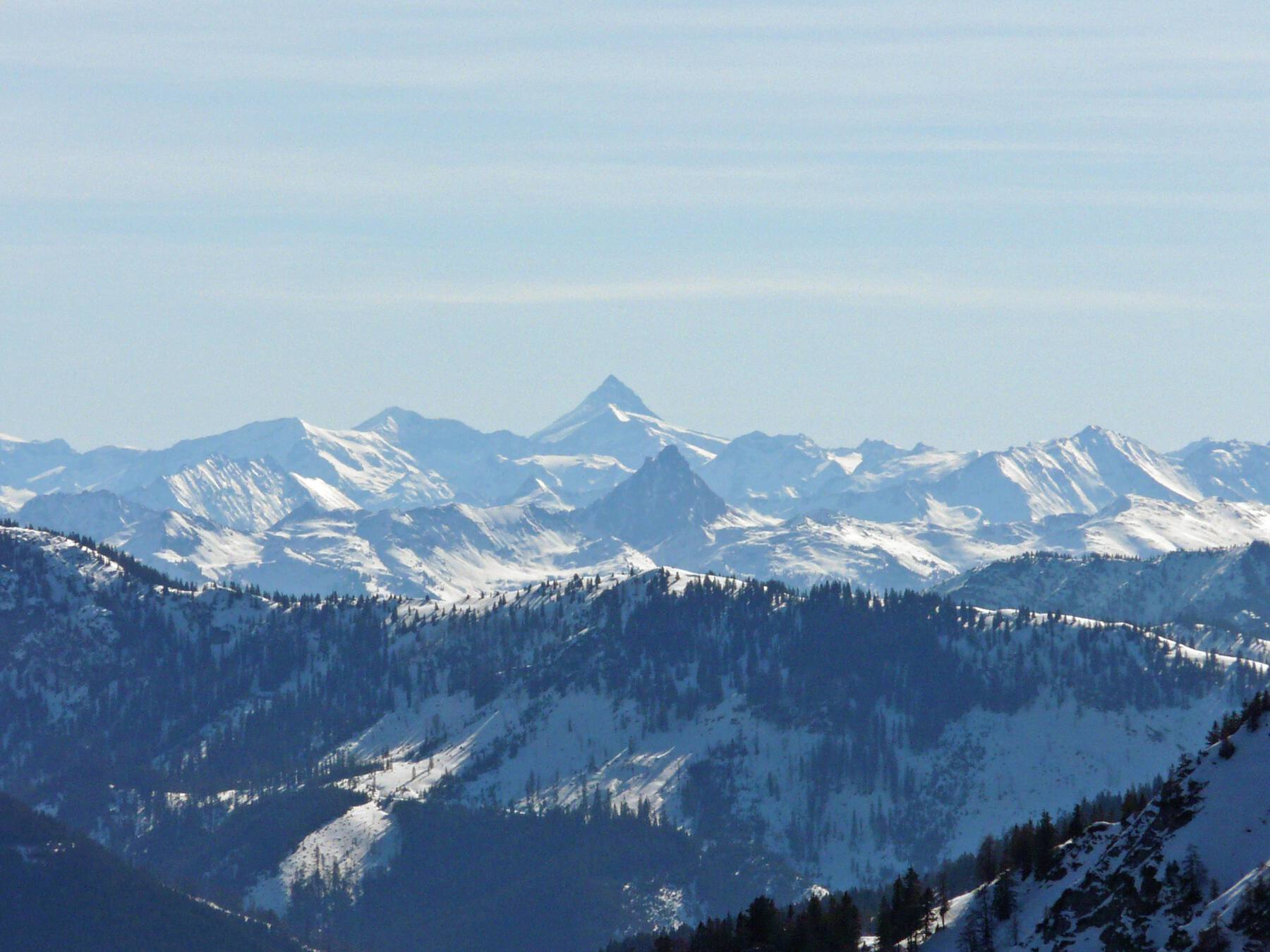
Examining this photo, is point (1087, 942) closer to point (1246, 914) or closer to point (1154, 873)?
point (1154, 873)

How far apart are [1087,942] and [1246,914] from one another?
24461 millimetres

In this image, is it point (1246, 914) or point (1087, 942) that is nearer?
point (1246, 914)

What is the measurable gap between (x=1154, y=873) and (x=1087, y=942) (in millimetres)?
9225

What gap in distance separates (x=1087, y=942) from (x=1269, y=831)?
20074 mm

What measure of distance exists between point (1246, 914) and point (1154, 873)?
68.6ft

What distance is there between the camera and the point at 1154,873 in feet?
653

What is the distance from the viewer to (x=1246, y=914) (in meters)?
178

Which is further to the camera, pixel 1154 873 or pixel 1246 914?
pixel 1154 873

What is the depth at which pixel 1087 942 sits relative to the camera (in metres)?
200

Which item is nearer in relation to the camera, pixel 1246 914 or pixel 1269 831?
pixel 1246 914

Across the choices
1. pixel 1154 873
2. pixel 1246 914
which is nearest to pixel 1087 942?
pixel 1154 873
